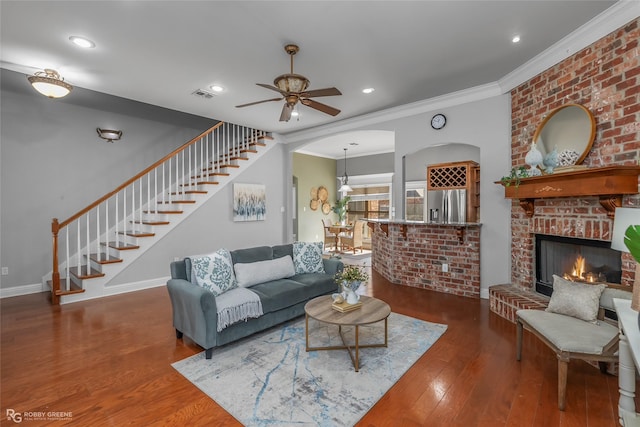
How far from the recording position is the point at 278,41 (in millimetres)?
3068

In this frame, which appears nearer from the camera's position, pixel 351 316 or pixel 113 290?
pixel 351 316

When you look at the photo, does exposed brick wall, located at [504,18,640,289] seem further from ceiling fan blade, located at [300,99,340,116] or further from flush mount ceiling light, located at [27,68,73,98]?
flush mount ceiling light, located at [27,68,73,98]

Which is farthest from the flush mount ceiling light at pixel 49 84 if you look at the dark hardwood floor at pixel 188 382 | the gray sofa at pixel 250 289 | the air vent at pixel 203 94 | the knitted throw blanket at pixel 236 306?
the knitted throw blanket at pixel 236 306

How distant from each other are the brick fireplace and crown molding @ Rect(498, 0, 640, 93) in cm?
5

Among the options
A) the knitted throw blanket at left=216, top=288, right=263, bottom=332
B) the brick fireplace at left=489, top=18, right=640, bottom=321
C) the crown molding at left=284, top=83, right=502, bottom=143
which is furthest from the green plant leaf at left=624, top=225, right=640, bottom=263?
the crown molding at left=284, top=83, right=502, bottom=143

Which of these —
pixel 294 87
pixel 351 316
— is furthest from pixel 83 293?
pixel 294 87

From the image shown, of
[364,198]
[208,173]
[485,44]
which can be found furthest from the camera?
[364,198]

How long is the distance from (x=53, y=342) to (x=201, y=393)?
197 centimetres

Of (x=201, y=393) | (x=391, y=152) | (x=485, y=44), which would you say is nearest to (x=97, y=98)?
(x=201, y=393)

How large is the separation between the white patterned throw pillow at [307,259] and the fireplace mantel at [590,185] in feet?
8.43

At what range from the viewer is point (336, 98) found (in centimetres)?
466

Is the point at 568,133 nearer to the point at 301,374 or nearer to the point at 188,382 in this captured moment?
the point at 301,374

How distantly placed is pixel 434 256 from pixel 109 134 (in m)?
5.89

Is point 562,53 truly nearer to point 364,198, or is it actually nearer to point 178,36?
point 178,36
